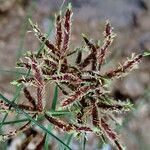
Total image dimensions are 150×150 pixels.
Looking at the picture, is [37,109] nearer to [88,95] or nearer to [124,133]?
[88,95]

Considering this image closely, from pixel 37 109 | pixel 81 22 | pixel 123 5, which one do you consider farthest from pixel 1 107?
pixel 123 5

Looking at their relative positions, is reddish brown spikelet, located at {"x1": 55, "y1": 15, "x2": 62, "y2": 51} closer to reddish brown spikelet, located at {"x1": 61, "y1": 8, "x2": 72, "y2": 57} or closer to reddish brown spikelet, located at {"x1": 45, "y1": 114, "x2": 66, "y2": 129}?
reddish brown spikelet, located at {"x1": 61, "y1": 8, "x2": 72, "y2": 57}

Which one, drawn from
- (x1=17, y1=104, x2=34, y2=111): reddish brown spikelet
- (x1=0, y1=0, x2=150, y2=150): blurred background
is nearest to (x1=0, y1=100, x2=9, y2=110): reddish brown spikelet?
(x1=17, y1=104, x2=34, y2=111): reddish brown spikelet

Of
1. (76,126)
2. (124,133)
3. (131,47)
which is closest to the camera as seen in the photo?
(76,126)

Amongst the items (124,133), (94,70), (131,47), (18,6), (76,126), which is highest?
(18,6)

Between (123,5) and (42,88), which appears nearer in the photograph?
(42,88)

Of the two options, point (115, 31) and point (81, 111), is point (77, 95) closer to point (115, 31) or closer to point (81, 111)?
point (81, 111)

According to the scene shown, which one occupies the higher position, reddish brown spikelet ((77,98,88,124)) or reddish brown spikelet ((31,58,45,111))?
reddish brown spikelet ((31,58,45,111))
